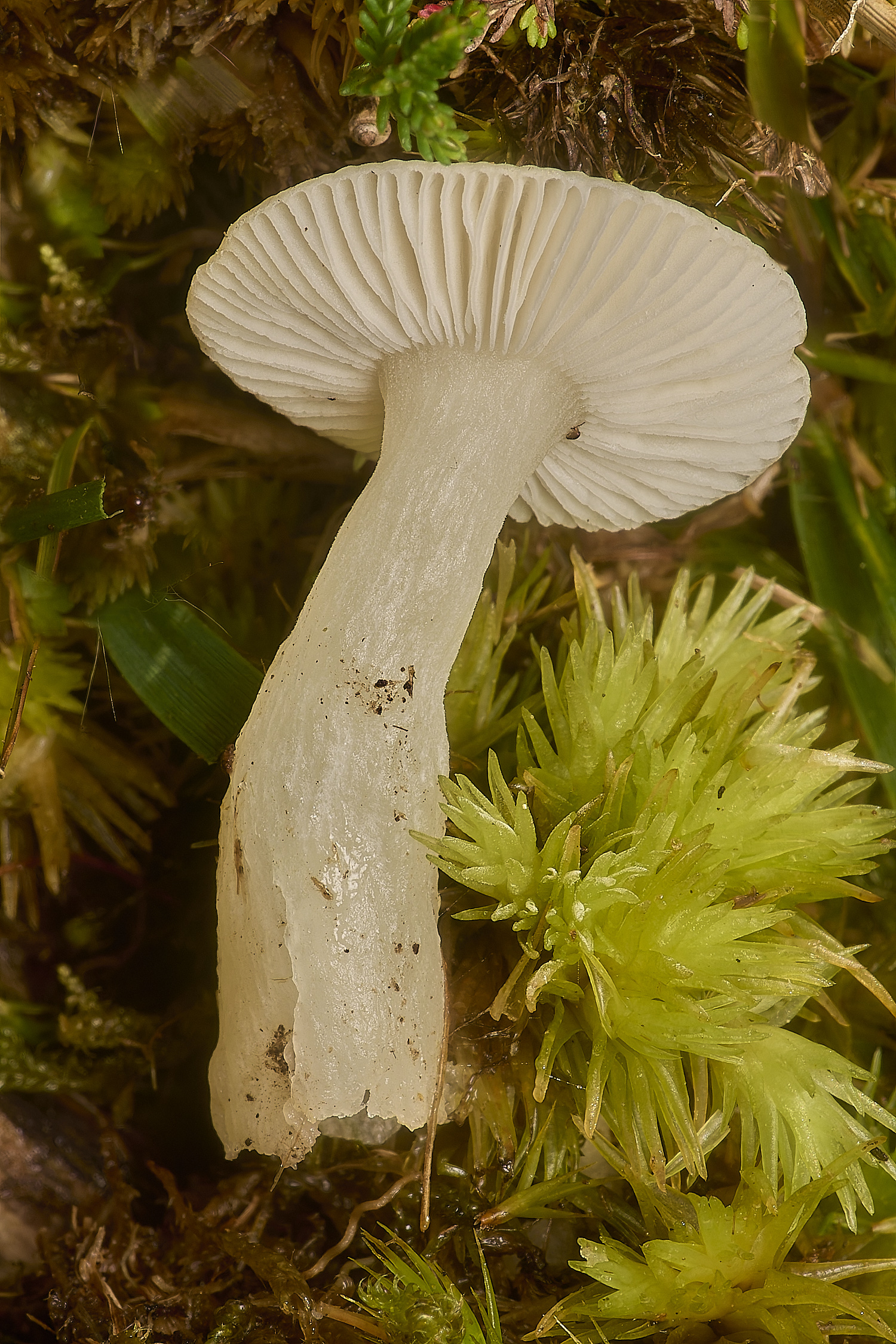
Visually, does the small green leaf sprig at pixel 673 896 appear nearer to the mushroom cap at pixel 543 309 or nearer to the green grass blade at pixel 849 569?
the green grass blade at pixel 849 569

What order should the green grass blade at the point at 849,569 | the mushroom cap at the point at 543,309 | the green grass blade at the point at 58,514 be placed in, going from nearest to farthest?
the mushroom cap at the point at 543,309, the green grass blade at the point at 58,514, the green grass blade at the point at 849,569

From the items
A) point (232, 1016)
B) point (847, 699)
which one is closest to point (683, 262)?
point (847, 699)

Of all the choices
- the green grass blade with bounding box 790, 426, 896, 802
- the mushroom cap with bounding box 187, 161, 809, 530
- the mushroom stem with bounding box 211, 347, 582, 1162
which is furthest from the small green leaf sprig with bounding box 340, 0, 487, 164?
→ the green grass blade with bounding box 790, 426, 896, 802

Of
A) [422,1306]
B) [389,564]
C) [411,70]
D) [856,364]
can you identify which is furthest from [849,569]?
[422,1306]

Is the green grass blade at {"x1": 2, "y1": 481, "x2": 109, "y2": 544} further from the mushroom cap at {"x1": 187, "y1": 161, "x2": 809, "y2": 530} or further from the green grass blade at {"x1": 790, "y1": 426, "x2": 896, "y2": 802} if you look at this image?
the green grass blade at {"x1": 790, "y1": 426, "x2": 896, "y2": 802}

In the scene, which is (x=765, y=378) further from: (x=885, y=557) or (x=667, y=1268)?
(x=667, y=1268)

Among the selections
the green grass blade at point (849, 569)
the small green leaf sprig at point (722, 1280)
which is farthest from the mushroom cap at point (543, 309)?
the small green leaf sprig at point (722, 1280)
